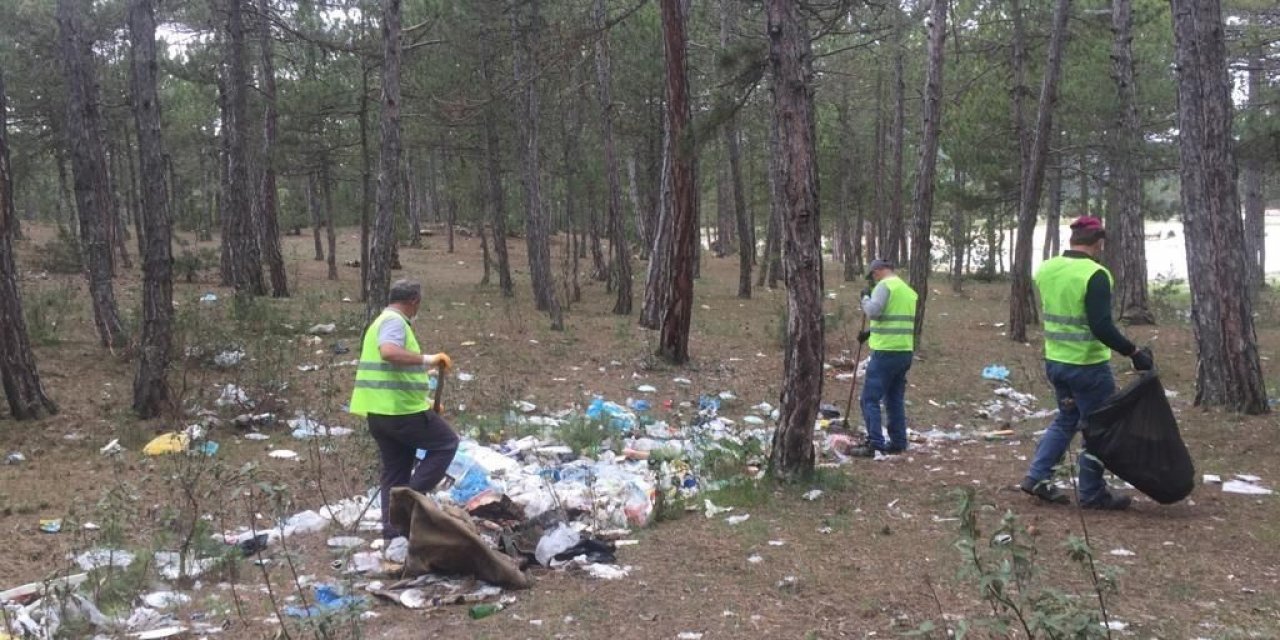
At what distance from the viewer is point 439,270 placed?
26359mm

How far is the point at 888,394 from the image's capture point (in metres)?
7.99

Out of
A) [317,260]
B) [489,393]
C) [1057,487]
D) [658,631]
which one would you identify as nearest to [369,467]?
[489,393]

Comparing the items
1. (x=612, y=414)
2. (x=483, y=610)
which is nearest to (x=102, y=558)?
(x=483, y=610)

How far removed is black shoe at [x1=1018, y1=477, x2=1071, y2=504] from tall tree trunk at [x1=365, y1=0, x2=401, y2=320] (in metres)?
6.78

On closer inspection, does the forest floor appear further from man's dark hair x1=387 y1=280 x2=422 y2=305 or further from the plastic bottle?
man's dark hair x1=387 y1=280 x2=422 y2=305

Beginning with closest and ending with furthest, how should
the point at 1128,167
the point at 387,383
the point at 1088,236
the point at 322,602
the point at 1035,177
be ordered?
the point at 322,602 → the point at 387,383 → the point at 1088,236 → the point at 1128,167 → the point at 1035,177

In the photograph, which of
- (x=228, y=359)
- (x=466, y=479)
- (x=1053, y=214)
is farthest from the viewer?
(x=1053, y=214)

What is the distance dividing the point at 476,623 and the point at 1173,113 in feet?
66.4

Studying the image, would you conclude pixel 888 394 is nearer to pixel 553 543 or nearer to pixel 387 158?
pixel 553 543

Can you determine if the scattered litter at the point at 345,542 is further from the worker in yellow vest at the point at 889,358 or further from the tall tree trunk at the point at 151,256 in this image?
the worker in yellow vest at the point at 889,358

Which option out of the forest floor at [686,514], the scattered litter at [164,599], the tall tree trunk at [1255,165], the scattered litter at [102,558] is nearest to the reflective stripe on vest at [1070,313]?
the forest floor at [686,514]

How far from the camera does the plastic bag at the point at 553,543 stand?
16.9 feet

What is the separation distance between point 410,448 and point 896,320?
14.5ft

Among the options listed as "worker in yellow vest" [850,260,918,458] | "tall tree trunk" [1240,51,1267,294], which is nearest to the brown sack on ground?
"worker in yellow vest" [850,260,918,458]
